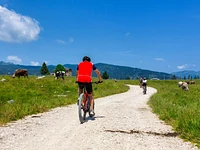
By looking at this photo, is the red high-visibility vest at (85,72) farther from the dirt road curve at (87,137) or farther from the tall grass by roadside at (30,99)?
the tall grass by roadside at (30,99)

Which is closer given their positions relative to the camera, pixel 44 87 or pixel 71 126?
pixel 71 126

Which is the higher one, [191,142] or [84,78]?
[84,78]

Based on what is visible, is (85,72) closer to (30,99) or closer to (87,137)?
(87,137)

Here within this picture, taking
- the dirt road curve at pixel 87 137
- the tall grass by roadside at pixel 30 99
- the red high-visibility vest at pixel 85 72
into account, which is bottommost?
the dirt road curve at pixel 87 137

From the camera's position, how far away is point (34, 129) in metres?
9.23

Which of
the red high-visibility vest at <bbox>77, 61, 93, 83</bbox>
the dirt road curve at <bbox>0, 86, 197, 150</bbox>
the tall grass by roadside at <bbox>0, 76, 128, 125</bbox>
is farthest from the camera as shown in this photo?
the tall grass by roadside at <bbox>0, 76, 128, 125</bbox>

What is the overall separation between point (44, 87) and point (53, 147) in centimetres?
2768

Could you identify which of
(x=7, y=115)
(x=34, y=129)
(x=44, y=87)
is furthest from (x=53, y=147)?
(x=44, y=87)

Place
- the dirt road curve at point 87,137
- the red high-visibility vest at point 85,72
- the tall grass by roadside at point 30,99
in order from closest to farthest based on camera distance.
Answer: the dirt road curve at point 87,137
the red high-visibility vest at point 85,72
the tall grass by roadside at point 30,99

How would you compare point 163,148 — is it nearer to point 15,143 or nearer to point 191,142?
point 191,142

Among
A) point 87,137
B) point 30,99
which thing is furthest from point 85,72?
point 30,99

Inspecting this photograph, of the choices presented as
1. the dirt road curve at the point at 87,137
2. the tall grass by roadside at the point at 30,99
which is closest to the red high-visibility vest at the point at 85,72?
the dirt road curve at the point at 87,137

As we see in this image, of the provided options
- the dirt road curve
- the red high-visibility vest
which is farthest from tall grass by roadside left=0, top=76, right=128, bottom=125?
the red high-visibility vest

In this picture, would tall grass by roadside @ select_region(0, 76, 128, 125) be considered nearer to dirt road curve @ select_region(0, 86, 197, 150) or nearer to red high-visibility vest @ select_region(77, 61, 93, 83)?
dirt road curve @ select_region(0, 86, 197, 150)
